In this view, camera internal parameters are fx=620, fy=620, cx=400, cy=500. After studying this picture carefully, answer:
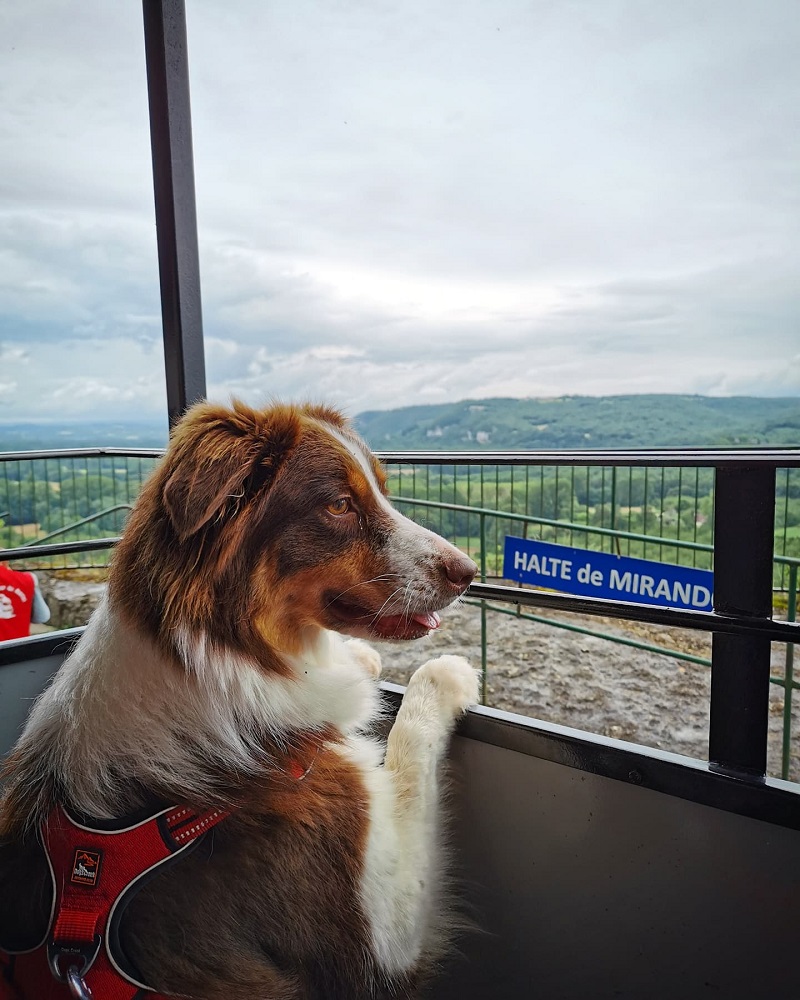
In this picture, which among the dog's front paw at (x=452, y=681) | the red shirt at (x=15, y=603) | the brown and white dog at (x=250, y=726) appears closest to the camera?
the brown and white dog at (x=250, y=726)

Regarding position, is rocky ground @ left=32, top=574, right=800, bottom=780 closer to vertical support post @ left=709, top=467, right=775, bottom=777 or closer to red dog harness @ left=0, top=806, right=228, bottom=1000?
vertical support post @ left=709, top=467, right=775, bottom=777

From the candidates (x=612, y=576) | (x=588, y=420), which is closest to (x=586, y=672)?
(x=588, y=420)

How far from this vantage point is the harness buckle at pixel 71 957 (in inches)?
30.9

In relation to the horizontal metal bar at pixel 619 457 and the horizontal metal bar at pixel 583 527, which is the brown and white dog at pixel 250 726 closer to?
the horizontal metal bar at pixel 619 457

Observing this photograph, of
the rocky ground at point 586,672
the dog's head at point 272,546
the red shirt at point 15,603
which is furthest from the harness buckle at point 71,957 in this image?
the rocky ground at point 586,672

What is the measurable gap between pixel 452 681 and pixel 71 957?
0.81m

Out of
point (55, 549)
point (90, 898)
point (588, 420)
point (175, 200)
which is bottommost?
point (90, 898)

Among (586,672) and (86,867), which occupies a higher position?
(86,867)

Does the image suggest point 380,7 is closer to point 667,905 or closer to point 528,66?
point 528,66

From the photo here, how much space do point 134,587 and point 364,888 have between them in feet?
1.96

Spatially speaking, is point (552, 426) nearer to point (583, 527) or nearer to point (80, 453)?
point (583, 527)

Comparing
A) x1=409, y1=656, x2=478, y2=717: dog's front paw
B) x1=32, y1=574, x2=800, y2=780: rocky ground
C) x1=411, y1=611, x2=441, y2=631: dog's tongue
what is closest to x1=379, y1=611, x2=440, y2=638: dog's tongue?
x1=411, y1=611, x2=441, y2=631: dog's tongue

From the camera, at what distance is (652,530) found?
Result: 3.85 metres

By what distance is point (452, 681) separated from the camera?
4.52 ft
